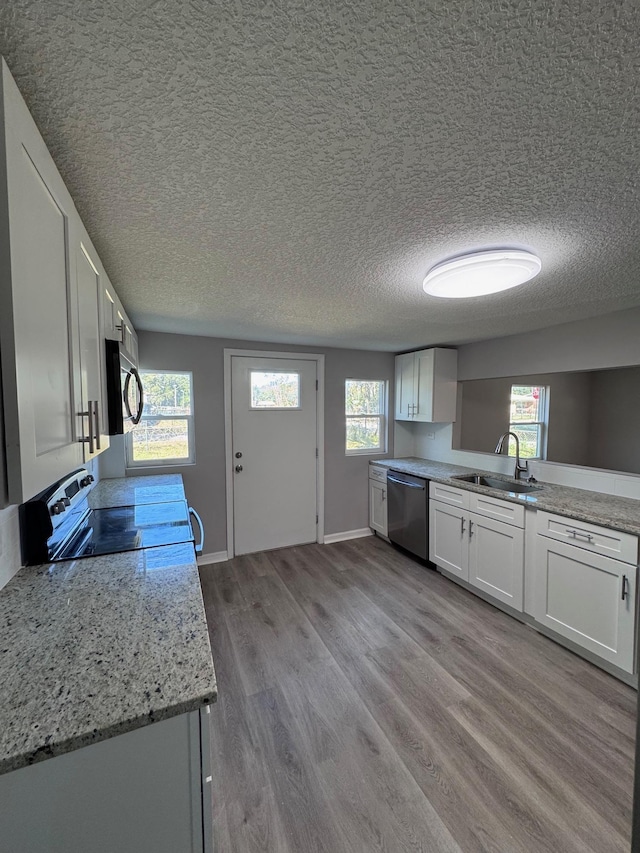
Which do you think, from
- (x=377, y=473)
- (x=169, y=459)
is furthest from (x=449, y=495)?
(x=169, y=459)

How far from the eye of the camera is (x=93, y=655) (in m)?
0.90

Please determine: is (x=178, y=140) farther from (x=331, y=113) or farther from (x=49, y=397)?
(x=49, y=397)

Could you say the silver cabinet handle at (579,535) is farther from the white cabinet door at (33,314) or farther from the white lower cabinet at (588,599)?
the white cabinet door at (33,314)

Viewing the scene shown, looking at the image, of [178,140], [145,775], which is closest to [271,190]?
[178,140]

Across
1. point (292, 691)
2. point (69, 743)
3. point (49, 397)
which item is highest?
point (49, 397)

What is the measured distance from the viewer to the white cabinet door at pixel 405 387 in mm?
4016

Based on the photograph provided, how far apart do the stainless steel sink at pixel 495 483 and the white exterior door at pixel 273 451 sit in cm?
161

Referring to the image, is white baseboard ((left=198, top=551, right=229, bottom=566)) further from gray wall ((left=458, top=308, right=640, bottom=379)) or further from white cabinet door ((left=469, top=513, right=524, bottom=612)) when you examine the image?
gray wall ((left=458, top=308, right=640, bottom=379))

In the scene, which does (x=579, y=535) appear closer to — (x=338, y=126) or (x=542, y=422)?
(x=542, y=422)

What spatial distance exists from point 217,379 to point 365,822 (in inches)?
124

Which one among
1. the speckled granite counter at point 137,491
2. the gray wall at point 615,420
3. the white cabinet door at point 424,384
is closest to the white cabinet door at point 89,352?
the speckled granite counter at point 137,491

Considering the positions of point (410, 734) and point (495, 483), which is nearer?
point (410, 734)

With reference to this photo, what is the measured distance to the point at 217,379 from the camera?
3445 millimetres

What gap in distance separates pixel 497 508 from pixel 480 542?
13.6 inches
